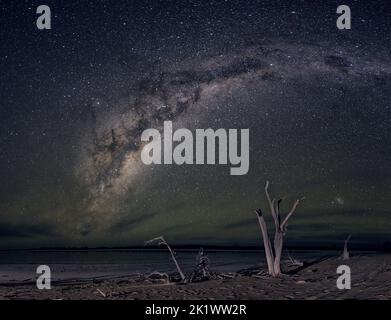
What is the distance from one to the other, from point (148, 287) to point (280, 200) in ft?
19.9

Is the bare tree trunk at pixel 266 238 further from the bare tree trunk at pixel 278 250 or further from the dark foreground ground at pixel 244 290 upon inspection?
the dark foreground ground at pixel 244 290

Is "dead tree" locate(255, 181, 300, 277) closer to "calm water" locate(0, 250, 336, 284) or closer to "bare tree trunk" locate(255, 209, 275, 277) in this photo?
"bare tree trunk" locate(255, 209, 275, 277)

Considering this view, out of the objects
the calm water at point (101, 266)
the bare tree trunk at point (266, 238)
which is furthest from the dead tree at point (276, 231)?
the calm water at point (101, 266)

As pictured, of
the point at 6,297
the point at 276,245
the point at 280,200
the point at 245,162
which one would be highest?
the point at 245,162

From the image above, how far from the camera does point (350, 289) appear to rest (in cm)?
1259

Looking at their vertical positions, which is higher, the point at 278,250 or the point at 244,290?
the point at 278,250

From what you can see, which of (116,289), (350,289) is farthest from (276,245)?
(116,289)

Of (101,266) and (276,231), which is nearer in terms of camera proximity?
(276,231)

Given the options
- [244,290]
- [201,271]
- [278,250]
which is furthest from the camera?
[201,271]

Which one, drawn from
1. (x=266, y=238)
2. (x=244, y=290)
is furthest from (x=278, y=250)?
(x=244, y=290)

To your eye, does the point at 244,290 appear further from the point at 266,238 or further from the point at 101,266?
the point at 101,266
